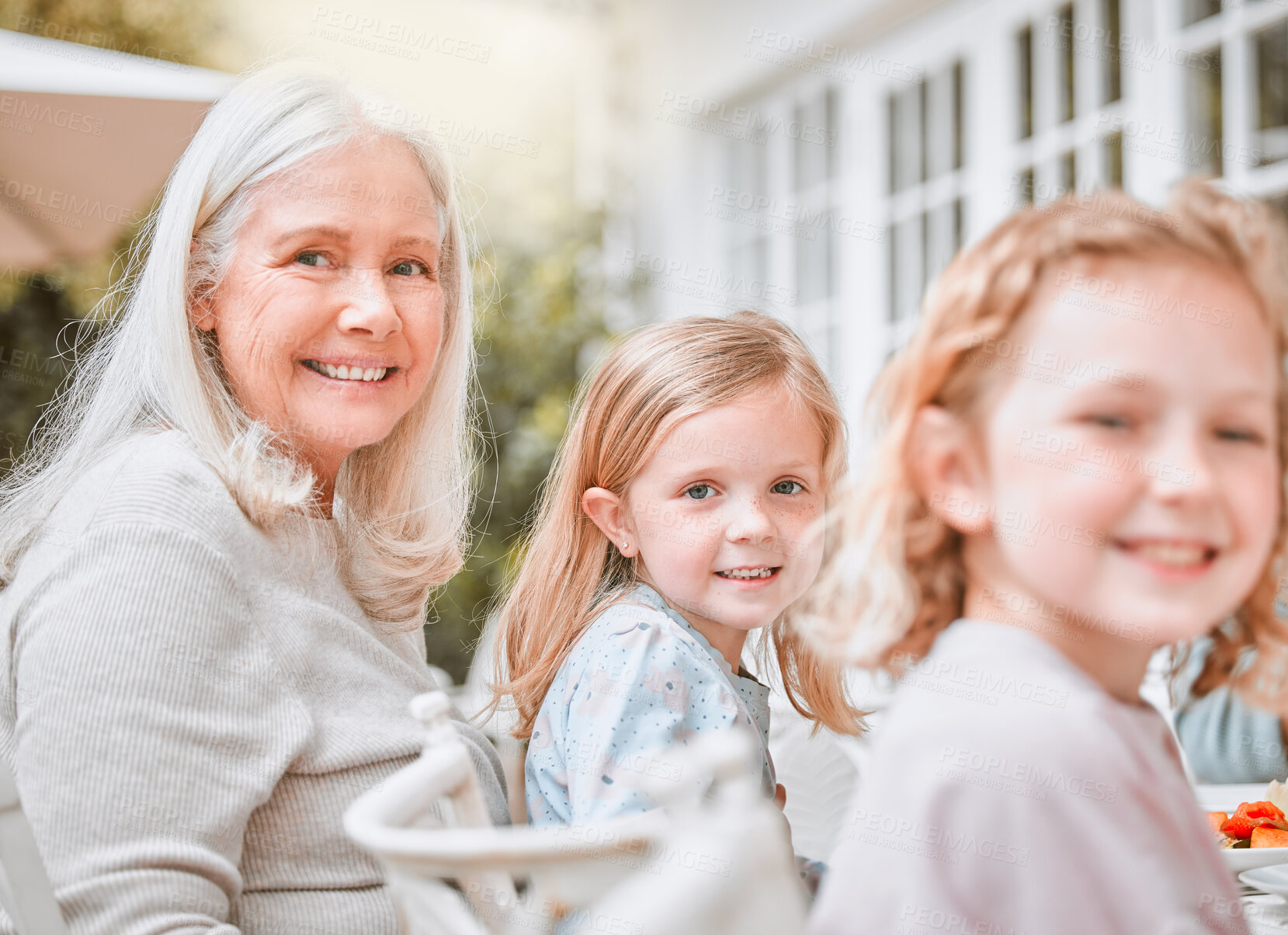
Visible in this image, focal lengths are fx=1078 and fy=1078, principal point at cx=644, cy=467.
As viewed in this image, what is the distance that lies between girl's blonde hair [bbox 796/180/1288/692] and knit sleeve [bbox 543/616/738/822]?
38 centimetres

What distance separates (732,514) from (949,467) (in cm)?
63

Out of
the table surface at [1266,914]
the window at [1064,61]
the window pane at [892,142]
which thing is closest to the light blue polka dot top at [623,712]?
the table surface at [1266,914]

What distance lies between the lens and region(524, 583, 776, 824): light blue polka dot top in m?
1.09

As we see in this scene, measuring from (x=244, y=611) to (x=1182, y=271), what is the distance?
Answer: 902 mm

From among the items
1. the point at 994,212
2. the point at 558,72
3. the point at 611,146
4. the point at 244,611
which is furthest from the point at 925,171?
the point at 244,611

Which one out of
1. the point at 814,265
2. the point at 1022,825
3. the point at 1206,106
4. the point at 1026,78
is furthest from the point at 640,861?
the point at 814,265

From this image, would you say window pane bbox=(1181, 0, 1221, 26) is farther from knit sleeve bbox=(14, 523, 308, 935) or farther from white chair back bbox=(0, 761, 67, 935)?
white chair back bbox=(0, 761, 67, 935)

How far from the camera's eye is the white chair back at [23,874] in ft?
2.78

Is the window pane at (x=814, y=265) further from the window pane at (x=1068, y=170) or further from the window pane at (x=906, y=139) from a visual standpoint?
the window pane at (x=1068, y=170)

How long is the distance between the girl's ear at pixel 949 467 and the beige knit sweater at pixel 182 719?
712 millimetres

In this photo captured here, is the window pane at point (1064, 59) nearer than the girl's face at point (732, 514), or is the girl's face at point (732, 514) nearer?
the girl's face at point (732, 514)

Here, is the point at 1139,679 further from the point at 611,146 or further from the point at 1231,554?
the point at 611,146

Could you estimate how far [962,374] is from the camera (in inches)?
25.7

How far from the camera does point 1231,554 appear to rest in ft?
2.00
